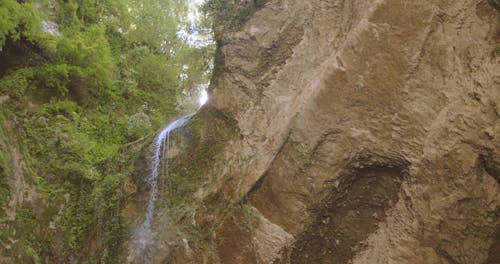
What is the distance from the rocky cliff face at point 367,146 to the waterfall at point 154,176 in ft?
2.90

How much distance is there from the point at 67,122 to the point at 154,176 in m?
2.64

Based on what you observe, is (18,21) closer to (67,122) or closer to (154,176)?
(67,122)

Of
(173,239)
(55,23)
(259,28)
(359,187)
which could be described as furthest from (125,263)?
(55,23)

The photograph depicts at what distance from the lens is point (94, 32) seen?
7812 millimetres

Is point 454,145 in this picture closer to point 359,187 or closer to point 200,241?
point 359,187

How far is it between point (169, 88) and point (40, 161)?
5615mm

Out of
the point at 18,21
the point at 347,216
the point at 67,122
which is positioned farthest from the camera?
the point at 67,122

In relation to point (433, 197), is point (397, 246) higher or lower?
lower

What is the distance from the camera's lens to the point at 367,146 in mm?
4559

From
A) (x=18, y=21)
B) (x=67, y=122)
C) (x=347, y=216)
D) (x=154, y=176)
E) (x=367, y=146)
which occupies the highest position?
(x=18, y=21)

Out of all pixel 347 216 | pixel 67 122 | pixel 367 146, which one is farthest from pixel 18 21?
pixel 347 216

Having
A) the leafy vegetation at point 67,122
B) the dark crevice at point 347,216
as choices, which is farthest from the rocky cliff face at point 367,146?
the leafy vegetation at point 67,122

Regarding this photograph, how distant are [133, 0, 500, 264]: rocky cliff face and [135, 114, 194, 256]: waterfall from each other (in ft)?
2.90

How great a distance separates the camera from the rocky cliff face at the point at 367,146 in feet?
13.8
